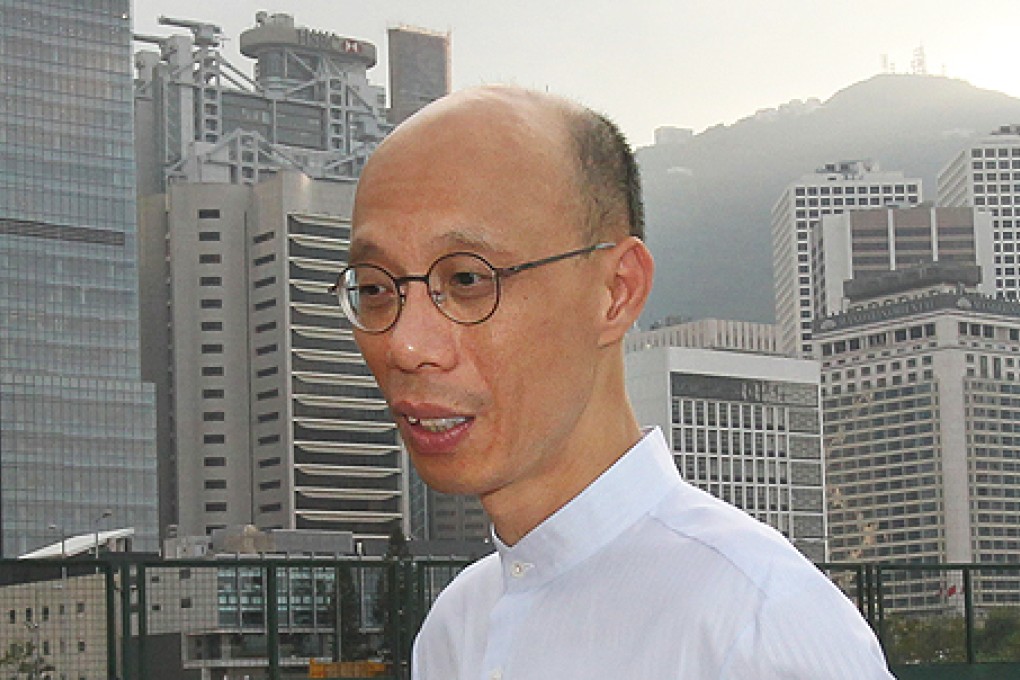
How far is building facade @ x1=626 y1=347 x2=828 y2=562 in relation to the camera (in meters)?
140

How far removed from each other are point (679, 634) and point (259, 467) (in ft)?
395

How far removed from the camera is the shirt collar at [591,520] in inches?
37.2

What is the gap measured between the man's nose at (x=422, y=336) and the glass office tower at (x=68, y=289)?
102114 mm

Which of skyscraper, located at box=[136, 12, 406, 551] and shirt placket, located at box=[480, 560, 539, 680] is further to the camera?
skyscraper, located at box=[136, 12, 406, 551]

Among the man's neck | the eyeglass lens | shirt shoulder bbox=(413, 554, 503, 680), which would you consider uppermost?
the eyeglass lens

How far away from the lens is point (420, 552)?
360ft

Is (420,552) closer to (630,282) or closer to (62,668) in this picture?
(62,668)

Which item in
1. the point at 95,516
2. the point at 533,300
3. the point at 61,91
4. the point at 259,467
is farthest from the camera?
the point at 259,467

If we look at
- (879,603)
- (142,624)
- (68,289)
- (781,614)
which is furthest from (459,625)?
(68,289)

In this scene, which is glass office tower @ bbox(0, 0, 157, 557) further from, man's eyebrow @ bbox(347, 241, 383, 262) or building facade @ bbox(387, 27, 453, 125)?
man's eyebrow @ bbox(347, 241, 383, 262)

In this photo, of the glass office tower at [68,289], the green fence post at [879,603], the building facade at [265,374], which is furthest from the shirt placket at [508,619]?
the building facade at [265,374]

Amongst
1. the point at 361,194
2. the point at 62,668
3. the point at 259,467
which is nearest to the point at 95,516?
the point at 259,467

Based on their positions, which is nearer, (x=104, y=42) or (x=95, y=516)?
(x=95, y=516)

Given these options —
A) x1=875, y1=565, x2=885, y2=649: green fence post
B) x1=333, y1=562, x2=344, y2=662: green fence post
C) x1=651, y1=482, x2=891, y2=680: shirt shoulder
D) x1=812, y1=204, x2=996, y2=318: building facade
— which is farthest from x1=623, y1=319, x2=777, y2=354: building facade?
x1=651, y1=482, x2=891, y2=680: shirt shoulder
